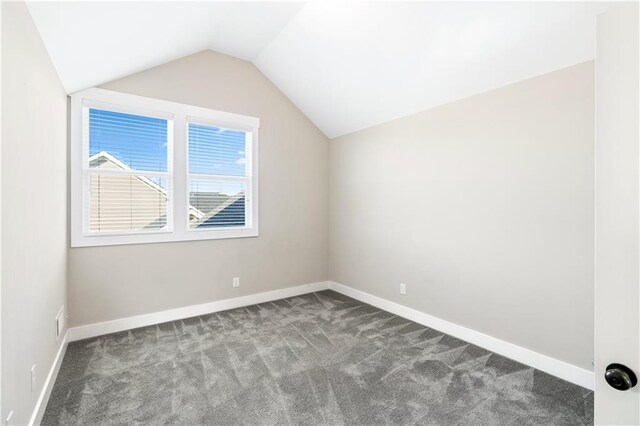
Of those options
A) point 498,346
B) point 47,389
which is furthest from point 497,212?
point 47,389

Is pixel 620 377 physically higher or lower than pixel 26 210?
lower

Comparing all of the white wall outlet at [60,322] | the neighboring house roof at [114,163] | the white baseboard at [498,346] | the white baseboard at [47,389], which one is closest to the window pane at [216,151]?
the neighboring house roof at [114,163]

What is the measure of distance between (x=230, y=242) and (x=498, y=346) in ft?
9.88

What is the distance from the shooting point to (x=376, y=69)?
9.95 ft

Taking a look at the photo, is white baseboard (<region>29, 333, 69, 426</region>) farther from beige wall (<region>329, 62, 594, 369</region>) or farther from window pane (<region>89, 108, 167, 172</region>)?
beige wall (<region>329, 62, 594, 369</region>)

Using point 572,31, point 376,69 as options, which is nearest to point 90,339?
point 376,69

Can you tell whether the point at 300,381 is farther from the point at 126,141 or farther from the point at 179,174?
the point at 126,141

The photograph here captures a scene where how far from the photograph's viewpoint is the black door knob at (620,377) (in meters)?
0.65

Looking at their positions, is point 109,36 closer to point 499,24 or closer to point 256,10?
point 256,10

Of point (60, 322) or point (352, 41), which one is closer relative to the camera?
point (60, 322)

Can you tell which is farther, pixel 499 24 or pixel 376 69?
pixel 376 69

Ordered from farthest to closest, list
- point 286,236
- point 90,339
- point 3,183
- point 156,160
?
point 286,236, point 156,160, point 90,339, point 3,183

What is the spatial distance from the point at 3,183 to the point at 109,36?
1.34 m

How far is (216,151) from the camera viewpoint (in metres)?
3.78
